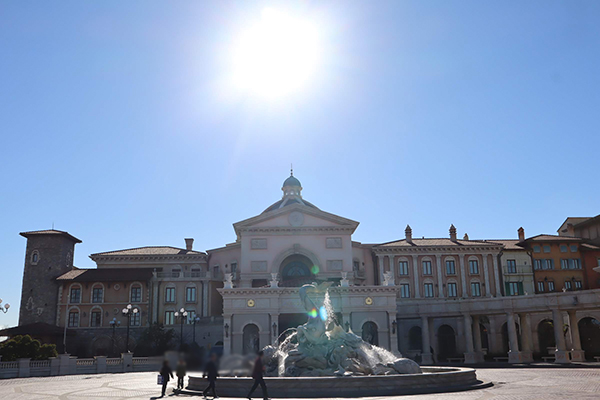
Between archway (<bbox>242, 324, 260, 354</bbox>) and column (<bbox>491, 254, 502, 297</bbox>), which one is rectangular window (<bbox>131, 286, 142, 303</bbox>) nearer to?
archway (<bbox>242, 324, 260, 354</bbox>)

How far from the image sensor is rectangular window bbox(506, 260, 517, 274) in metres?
68.1

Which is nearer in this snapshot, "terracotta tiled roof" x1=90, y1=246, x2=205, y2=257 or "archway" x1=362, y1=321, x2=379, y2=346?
"archway" x1=362, y1=321, x2=379, y2=346

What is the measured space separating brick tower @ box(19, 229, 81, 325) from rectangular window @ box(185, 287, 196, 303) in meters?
14.5

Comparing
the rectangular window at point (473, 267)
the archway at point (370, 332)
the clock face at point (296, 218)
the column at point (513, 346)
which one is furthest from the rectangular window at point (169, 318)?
the column at point (513, 346)

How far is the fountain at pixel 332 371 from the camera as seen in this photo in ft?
63.5

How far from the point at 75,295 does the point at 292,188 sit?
2902 centimetres

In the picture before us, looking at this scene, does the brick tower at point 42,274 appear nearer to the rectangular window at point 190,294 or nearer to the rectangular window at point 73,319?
the rectangular window at point 73,319

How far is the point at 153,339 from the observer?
5694 centimetres

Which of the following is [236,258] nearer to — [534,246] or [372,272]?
[372,272]

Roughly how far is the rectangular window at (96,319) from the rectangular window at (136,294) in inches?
154

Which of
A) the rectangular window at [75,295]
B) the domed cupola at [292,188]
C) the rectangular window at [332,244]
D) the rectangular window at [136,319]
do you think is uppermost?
the domed cupola at [292,188]

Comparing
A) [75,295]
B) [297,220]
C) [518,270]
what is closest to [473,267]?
[518,270]

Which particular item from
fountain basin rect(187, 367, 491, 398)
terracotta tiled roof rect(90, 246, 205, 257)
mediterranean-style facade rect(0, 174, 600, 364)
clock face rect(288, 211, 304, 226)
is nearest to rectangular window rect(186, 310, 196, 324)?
mediterranean-style facade rect(0, 174, 600, 364)

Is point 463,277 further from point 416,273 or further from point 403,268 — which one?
point 403,268
